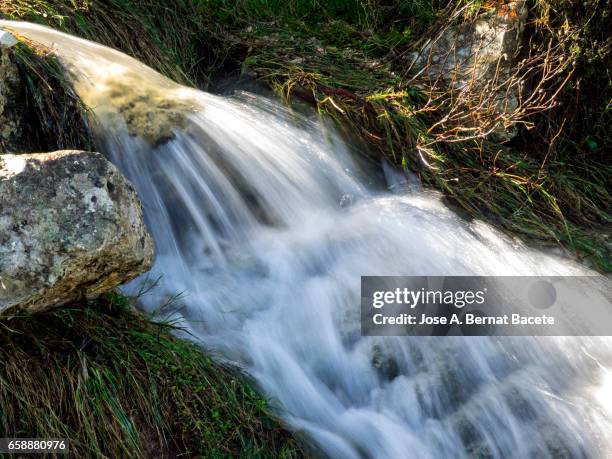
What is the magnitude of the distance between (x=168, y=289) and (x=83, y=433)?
86cm

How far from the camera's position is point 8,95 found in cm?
322

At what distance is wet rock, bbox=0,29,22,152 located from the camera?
3.14 m

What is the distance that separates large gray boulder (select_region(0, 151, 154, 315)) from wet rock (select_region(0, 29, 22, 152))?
94 cm

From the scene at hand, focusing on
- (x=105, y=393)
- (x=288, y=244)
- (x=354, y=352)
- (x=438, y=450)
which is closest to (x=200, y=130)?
(x=288, y=244)

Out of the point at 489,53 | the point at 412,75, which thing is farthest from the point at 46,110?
the point at 489,53

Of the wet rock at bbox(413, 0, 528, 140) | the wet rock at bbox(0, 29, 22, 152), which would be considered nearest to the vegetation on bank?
the wet rock at bbox(413, 0, 528, 140)

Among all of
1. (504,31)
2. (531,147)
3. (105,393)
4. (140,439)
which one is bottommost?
(140,439)

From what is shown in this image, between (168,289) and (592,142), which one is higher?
(592,142)

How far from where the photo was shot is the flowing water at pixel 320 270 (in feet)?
9.46

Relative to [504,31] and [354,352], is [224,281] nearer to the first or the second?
[354,352]

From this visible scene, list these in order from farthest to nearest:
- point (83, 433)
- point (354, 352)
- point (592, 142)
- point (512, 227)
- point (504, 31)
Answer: point (592, 142) < point (504, 31) < point (512, 227) < point (354, 352) < point (83, 433)

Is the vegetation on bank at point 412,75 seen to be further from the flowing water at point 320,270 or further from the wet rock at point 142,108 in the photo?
the wet rock at point 142,108

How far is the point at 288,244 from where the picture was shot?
3525 millimetres

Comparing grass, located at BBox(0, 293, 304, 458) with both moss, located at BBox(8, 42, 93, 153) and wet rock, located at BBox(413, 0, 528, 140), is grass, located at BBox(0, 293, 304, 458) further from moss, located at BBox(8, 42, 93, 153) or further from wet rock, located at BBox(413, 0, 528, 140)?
wet rock, located at BBox(413, 0, 528, 140)
